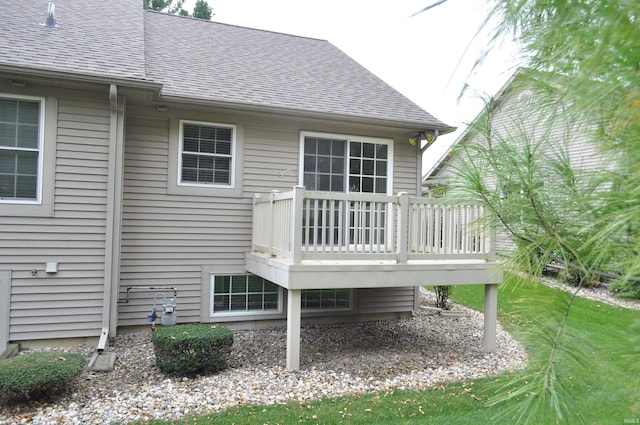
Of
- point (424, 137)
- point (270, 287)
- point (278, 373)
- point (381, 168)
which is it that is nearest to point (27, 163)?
point (270, 287)

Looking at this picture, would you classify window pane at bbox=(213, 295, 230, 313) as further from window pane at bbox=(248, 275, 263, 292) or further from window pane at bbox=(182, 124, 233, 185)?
window pane at bbox=(182, 124, 233, 185)

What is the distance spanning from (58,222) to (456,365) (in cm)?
569

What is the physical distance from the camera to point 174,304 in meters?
6.95

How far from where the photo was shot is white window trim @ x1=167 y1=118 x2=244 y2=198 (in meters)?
7.11

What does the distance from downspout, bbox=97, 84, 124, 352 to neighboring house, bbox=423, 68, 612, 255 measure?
5.52 meters

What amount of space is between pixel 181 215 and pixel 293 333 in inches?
114

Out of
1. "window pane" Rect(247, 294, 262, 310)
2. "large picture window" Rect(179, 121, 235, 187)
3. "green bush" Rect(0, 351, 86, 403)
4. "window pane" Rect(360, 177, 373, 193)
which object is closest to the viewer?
"green bush" Rect(0, 351, 86, 403)

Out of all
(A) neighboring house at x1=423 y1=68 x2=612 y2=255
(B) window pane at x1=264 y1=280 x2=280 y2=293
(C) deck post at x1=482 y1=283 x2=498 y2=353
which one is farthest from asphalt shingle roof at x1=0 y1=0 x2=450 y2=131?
(A) neighboring house at x1=423 y1=68 x2=612 y2=255

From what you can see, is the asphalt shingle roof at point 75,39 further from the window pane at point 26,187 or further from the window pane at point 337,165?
the window pane at point 337,165

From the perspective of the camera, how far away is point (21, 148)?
237 inches

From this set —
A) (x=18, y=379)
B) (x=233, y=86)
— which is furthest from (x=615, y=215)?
(x=233, y=86)

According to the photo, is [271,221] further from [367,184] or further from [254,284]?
[367,184]

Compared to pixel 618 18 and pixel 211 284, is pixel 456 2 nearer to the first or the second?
pixel 618 18

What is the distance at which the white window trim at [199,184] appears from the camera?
7105 mm
